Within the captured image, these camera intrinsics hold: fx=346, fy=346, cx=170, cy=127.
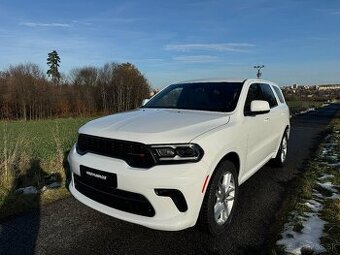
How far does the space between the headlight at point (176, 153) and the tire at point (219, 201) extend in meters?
0.40

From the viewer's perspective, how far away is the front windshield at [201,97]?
4.91 metres

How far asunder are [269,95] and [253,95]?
123 cm

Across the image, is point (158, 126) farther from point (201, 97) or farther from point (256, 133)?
point (256, 133)

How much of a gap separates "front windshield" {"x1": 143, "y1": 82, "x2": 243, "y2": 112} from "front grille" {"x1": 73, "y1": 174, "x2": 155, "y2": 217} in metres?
1.87

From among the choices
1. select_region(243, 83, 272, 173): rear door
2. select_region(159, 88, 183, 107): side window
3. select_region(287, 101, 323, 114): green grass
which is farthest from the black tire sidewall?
select_region(287, 101, 323, 114): green grass

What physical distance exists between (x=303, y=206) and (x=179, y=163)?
229 cm

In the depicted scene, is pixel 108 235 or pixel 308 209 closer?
pixel 108 235

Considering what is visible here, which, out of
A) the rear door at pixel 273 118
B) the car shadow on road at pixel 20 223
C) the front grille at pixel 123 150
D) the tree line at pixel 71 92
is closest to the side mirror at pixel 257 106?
the rear door at pixel 273 118

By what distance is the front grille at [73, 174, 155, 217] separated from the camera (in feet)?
11.3

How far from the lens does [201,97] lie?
5.25 m

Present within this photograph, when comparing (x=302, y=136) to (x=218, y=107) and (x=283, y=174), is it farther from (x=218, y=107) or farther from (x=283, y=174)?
(x=218, y=107)

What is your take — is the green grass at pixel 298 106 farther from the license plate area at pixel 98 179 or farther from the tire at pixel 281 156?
the license plate area at pixel 98 179

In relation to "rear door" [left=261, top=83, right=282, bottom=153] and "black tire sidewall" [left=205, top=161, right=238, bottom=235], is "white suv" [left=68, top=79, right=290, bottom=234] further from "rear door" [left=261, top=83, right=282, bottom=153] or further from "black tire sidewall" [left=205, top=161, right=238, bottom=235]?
"rear door" [left=261, top=83, right=282, bottom=153]

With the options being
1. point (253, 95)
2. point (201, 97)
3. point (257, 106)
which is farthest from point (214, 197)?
point (253, 95)
